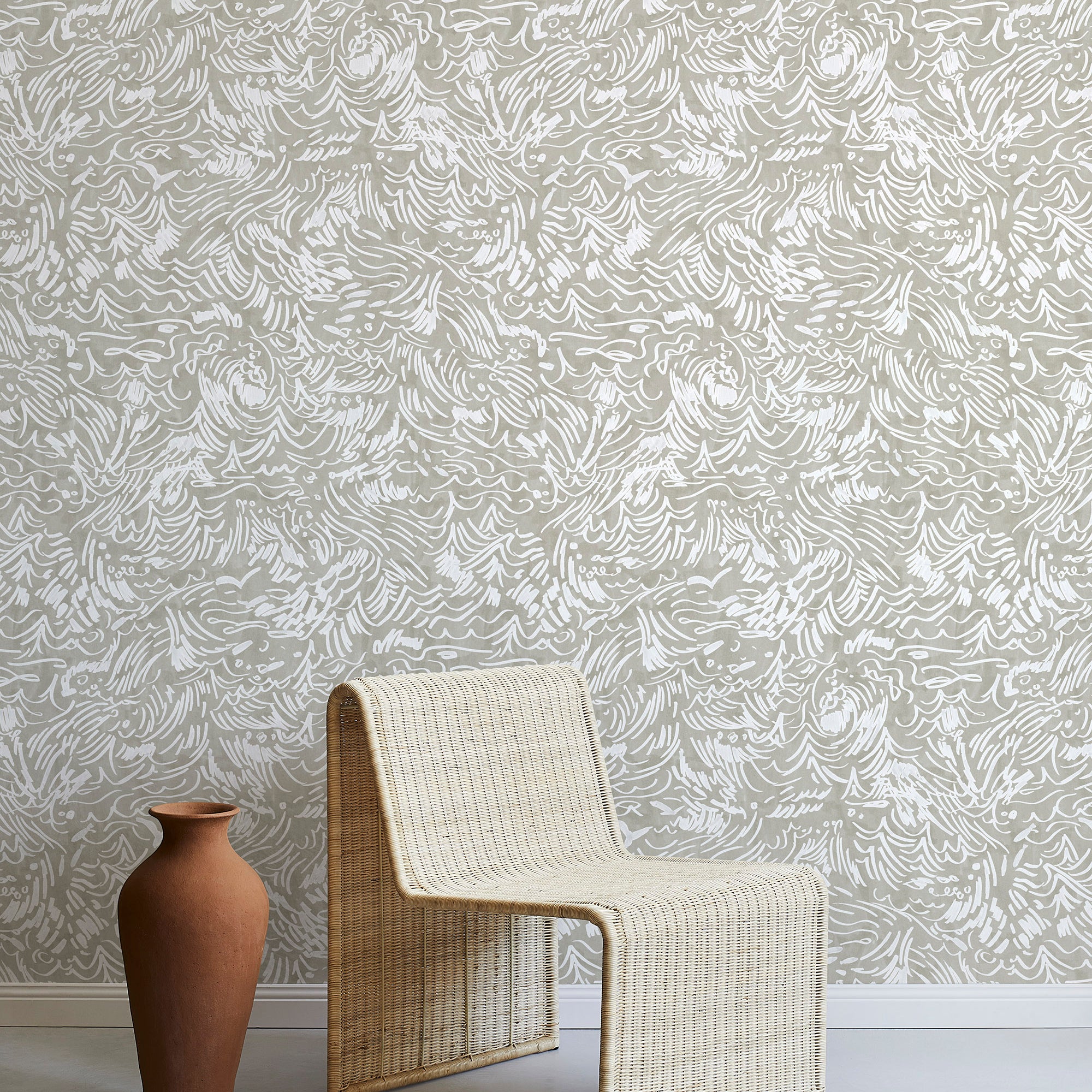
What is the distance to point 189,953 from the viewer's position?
1760mm

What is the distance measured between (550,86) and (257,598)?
1.21 m

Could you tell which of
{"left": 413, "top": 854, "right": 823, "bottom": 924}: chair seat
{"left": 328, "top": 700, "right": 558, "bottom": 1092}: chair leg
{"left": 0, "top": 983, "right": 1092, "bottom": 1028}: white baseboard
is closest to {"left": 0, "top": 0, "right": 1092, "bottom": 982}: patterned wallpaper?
{"left": 0, "top": 983, "right": 1092, "bottom": 1028}: white baseboard

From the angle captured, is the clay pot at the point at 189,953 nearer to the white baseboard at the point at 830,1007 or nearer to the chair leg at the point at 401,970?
the chair leg at the point at 401,970

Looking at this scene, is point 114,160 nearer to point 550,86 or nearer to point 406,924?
point 550,86

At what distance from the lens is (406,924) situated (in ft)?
6.52

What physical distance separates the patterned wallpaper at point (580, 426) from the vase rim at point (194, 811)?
321 mm

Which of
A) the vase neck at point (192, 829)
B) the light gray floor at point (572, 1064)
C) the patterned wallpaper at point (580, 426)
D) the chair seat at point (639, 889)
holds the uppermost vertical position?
the patterned wallpaper at point (580, 426)

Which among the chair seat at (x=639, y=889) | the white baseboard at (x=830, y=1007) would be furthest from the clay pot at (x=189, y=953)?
the white baseboard at (x=830, y=1007)

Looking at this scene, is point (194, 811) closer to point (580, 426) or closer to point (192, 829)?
point (192, 829)

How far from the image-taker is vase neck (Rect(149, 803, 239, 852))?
1802 millimetres

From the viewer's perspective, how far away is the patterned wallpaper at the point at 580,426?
7.57 feet

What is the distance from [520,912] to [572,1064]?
631 mm

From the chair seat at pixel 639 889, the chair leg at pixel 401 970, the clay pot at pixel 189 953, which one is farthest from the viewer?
the chair leg at pixel 401 970

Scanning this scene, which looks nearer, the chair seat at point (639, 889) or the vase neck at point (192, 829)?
the chair seat at point (639, 889)
